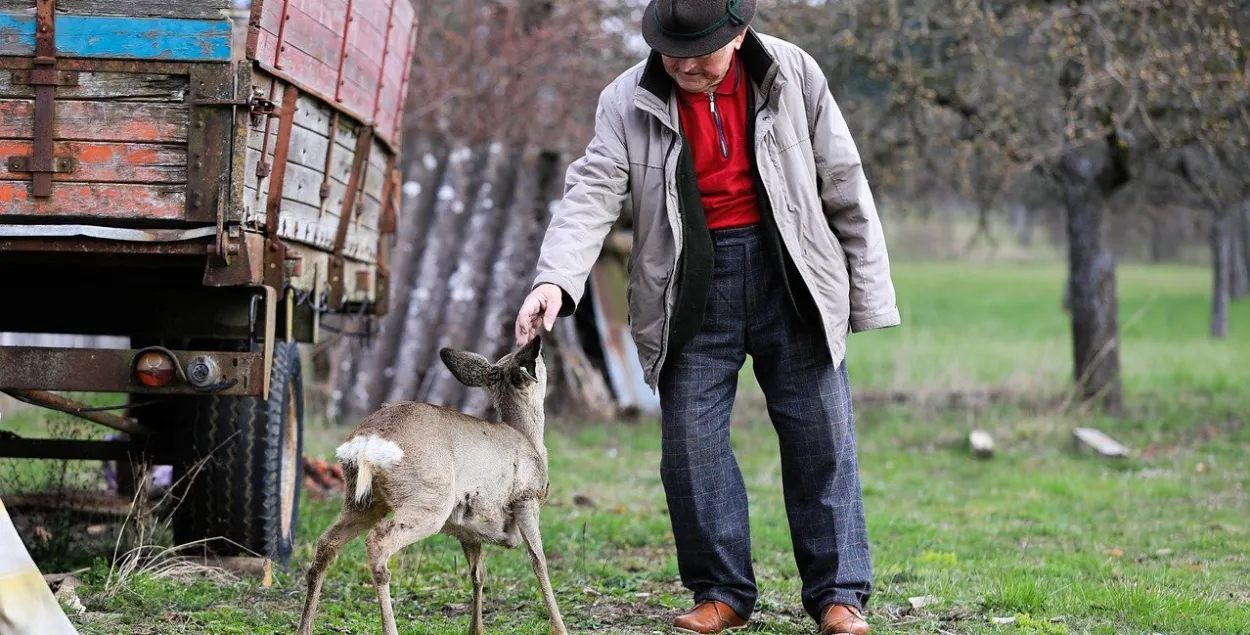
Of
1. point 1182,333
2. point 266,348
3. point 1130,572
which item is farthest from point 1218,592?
point 1182,333

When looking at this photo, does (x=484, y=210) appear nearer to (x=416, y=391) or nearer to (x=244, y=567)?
(x=416, y=391)

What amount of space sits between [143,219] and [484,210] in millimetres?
7627

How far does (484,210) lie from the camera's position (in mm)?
12172

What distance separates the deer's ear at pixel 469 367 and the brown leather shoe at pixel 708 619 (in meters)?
1.11

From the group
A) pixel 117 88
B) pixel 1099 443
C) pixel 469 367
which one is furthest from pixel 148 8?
pixel 1099 443

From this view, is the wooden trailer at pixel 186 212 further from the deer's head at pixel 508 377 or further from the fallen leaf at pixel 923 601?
the fallen leaf at pixel 923 601

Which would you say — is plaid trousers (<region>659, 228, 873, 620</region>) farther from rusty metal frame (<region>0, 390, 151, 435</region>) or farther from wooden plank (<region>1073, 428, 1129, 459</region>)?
wooden plank (<region>1073, 428, 1129, 459</region>)

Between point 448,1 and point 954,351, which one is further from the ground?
point 448,1

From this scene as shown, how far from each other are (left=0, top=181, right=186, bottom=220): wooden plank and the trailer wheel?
112 centimetres

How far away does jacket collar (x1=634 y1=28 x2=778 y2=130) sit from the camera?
14.6 feet

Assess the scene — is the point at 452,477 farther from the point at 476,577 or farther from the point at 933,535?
the point at 933,535

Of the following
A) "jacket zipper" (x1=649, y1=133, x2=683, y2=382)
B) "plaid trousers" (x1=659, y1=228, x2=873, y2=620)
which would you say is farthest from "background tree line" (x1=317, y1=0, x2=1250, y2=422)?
"jacket zipper" (x1=649, y1=133, x2=683, y2=382)

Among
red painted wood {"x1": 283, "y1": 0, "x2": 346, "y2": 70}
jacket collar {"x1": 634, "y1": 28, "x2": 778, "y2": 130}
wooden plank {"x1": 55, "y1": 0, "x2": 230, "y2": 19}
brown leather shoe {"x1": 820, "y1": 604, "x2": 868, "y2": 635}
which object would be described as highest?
red painted wood {"x1": 283, "y1": 0, "x2": 346, "y2": 70}

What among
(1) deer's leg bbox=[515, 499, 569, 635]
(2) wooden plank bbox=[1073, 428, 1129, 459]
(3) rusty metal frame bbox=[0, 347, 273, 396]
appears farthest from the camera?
(2) wooden plank bbox=[1073, 428, 1129, 459]
